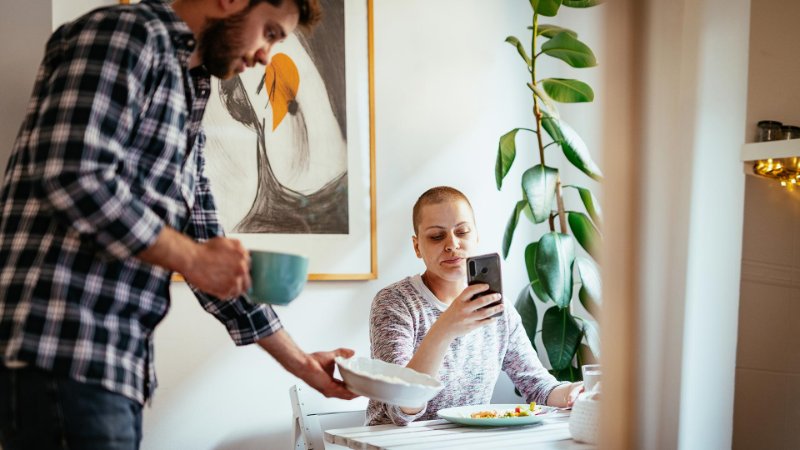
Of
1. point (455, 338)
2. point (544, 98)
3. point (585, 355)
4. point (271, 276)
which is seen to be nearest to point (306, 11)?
point (271, 276)

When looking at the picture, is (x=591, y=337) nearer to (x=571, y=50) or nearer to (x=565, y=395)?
(x=565, y=395)

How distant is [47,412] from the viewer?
961 millimetres

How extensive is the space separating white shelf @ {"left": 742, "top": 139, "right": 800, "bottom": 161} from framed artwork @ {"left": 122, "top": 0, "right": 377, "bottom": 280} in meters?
1.70

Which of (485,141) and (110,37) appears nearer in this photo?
(110,37)

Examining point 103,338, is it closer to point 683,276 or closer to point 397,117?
point 683,276

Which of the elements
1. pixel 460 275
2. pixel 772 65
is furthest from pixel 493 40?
pixel 772 65

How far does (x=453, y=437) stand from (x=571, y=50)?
1352 millimetres

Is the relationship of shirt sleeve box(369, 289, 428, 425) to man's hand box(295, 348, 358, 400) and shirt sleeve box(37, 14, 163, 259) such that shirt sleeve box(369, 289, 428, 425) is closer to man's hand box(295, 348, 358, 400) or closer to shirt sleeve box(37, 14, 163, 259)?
man's hand box(295, 348, 358, 400)

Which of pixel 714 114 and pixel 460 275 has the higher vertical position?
pixel 714 114

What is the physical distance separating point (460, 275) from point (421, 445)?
696mm

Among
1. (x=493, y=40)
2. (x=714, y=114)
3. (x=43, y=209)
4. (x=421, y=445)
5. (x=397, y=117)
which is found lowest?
(x=421, y=445)

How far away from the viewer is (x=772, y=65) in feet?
3.44

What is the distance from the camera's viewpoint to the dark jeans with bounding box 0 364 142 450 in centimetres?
96

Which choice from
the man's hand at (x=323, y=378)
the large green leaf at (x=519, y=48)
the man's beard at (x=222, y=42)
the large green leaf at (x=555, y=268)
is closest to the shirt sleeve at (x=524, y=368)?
the large green leaf at (x=555, y=268)
